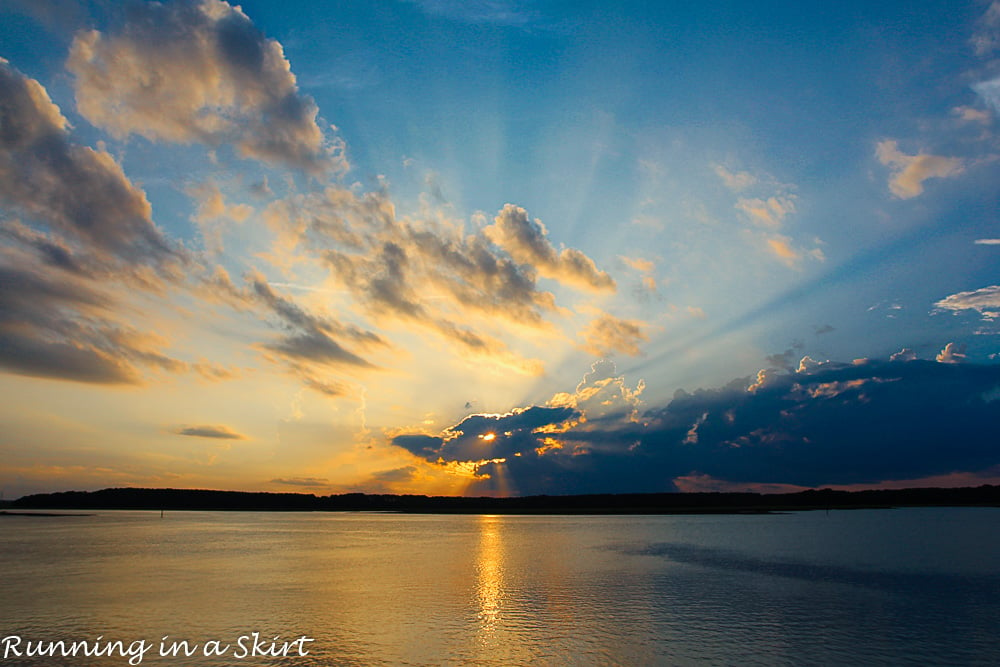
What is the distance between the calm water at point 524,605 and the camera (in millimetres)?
26703

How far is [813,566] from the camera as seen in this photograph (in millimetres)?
57719

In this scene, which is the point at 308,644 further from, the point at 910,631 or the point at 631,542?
the point at 631,542

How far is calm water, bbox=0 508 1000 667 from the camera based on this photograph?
26.7 metres

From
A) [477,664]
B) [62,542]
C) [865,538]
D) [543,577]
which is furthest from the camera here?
[865,538]

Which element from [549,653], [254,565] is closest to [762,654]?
[549,653]

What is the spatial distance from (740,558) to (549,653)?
150 ft

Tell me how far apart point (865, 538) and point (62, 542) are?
116m

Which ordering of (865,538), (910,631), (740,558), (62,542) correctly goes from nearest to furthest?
(910,631) < (740,558) < (62,542) < (865,538)

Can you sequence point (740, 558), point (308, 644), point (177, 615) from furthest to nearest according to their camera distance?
point (740, 558)
point (177, 615)
point (308, 644)

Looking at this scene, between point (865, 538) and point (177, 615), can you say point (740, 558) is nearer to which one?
point (865, 538)

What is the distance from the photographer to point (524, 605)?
37.8 meters

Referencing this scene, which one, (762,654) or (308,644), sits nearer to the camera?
(762,654)

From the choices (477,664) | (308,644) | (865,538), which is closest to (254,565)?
(308,644)

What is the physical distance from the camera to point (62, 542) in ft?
275
